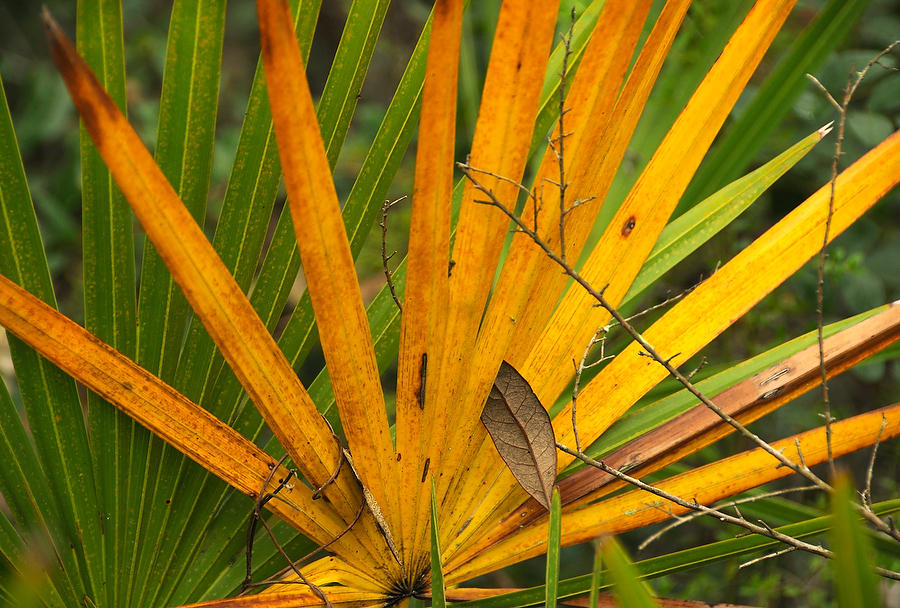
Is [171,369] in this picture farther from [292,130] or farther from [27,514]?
[292,130]

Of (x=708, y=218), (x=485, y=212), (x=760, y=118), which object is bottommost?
(x=485, y=212)

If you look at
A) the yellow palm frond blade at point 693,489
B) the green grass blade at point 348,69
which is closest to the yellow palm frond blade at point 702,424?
the yellow palm frond blade at point 693,489

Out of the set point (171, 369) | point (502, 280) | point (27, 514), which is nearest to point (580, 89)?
point (502, 280)

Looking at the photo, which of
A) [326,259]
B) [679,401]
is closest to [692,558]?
[679,401]

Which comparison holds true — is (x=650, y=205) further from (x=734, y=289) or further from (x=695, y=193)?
(x=695, y=193)

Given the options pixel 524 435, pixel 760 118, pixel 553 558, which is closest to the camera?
pixel 553 558

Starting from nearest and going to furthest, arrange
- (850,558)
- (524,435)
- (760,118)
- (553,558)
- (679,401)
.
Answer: (850,558), (553,558), (524,435), (679,401), (760,118)

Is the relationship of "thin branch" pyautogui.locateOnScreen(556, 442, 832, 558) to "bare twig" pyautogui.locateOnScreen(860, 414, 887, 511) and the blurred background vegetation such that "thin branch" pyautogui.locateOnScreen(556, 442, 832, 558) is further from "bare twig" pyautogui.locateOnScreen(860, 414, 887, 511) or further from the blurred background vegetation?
the blurred background vegetation

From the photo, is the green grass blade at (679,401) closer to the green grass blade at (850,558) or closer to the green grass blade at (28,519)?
the green grass blade at (850,558)
